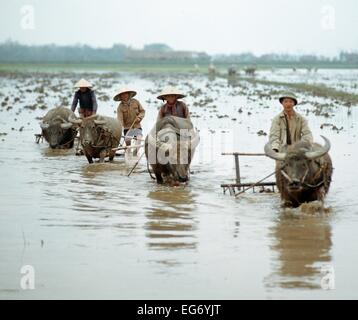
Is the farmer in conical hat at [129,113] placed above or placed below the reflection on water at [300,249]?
above

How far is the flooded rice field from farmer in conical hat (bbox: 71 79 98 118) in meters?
0.85

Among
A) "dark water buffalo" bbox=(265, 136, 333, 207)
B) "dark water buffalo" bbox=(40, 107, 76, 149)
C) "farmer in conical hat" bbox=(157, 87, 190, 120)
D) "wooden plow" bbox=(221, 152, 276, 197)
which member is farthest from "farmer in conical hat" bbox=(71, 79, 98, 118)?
"dark water buffalo" bbox=(265, 136, 333, 207)

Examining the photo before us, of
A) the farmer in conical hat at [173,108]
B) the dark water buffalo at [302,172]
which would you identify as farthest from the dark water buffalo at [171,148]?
the dark water buffalo at [302,172]

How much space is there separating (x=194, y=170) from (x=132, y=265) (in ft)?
16.0

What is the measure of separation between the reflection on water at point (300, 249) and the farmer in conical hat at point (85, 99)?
527 centimetres

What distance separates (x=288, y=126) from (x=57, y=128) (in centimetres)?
570

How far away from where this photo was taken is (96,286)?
17.6 feet

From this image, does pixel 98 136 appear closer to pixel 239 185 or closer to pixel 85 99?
pixel 85 99

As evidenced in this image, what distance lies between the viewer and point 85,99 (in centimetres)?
1216

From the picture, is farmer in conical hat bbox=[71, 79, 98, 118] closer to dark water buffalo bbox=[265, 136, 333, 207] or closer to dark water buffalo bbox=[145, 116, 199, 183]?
dark water buffalo bbox=[145, 116, 199, 183]

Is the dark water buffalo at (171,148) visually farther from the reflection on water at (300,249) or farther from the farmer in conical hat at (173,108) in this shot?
the reflection on water at (300,249)

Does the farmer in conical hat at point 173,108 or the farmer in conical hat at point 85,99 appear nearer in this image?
the farmer in conical hat at point 173,108

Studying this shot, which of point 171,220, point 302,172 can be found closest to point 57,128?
point 171,220

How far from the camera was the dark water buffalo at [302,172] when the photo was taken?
7.30 meters
